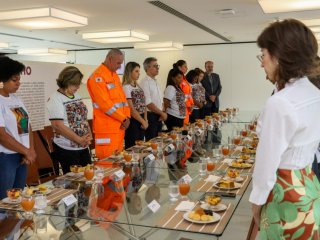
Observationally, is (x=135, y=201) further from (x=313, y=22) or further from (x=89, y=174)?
(x=313, y=22)

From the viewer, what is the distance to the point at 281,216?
1396mm

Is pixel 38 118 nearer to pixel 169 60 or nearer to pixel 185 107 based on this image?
pixel 185 107

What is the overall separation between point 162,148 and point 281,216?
2043 mm

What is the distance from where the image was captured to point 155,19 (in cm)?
611

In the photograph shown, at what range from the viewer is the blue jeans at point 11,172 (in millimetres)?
2799

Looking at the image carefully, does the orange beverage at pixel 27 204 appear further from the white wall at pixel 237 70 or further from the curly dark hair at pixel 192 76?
the white wall at pixel 237 70

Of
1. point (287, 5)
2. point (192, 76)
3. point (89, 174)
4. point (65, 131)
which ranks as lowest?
point (89, 174)

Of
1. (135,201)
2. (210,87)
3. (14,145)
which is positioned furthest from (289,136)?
(210,87)

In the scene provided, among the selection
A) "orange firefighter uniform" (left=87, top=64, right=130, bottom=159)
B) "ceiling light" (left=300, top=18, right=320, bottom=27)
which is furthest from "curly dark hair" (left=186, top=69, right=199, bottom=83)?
"orange firefighter uniform" (left=87, top=64, right=130, bottom=159)

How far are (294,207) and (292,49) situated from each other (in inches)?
21.3

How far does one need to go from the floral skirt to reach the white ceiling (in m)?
3.77

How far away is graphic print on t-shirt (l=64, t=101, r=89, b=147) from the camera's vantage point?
10.7ft

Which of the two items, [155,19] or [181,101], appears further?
[155,19]

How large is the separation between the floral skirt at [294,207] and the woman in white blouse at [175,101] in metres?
4.25
